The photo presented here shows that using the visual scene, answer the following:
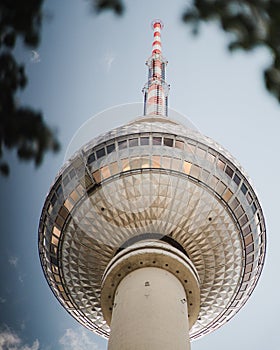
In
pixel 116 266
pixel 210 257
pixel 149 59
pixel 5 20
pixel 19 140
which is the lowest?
pixel 19 140

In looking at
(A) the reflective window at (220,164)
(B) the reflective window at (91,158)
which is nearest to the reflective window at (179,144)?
(A) the reflective window at (220,164)

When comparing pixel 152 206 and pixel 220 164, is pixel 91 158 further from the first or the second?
pixel 220 164

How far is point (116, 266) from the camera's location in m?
17.8

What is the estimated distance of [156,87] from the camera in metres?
29.8

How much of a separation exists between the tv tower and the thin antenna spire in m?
7.14

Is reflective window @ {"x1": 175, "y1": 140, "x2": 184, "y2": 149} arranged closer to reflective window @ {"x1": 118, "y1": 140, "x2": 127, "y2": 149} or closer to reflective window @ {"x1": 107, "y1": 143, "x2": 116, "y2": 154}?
reflective window @ {"x1": 118, "y1": 140, "x2": 127, "y2": 149}

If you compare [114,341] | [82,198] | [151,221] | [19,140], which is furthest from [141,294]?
[19,140]

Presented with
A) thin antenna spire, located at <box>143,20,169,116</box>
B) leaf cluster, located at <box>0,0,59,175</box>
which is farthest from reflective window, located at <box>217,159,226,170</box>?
leaf cluster, located at <box>0,0,59,175</box>

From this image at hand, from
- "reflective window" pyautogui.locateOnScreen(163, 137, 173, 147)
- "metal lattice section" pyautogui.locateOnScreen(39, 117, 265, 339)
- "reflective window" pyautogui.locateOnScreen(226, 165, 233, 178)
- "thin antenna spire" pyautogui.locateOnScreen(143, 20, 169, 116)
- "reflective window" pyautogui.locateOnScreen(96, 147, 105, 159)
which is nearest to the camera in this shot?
"metal lattice section" pyautogui.locateOnScreen(39, 117, 265, 339)

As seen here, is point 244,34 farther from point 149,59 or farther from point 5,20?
point 149,59

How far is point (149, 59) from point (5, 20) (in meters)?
30.2

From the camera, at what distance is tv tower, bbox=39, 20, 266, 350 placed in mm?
18281

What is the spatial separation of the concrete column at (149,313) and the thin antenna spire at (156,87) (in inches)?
493

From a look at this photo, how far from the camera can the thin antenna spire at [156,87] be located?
28.2 meters
